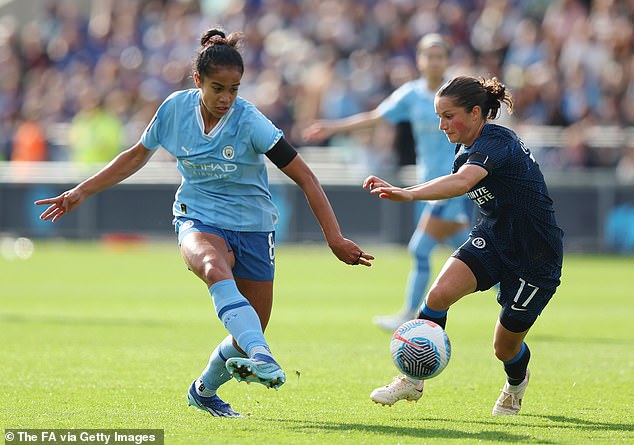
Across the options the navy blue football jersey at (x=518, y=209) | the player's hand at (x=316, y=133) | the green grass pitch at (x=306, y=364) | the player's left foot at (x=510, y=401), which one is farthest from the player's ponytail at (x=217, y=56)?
the player's hand at (x=316, y=133)

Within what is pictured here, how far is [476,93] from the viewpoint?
23.2 feet

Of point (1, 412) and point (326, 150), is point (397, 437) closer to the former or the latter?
point (1, 412)

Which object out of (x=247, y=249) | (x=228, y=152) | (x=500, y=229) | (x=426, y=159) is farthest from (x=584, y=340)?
(x=228, y=152)

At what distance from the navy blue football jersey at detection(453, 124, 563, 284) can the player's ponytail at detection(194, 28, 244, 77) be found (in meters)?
1.47

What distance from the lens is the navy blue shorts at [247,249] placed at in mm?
6945

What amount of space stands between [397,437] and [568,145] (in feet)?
54.3

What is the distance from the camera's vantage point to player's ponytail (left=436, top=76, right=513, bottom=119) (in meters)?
7.04

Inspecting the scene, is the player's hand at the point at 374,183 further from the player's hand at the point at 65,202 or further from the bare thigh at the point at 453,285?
the player's hand at the point at 65,202

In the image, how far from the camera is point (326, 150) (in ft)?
79.2

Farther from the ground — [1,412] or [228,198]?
[228,198]

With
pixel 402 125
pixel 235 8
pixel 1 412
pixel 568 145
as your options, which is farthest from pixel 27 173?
pixel 1 412

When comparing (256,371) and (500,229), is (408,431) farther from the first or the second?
(500,229)

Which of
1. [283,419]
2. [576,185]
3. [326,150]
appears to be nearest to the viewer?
[283,419]

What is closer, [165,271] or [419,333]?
[419,333]
